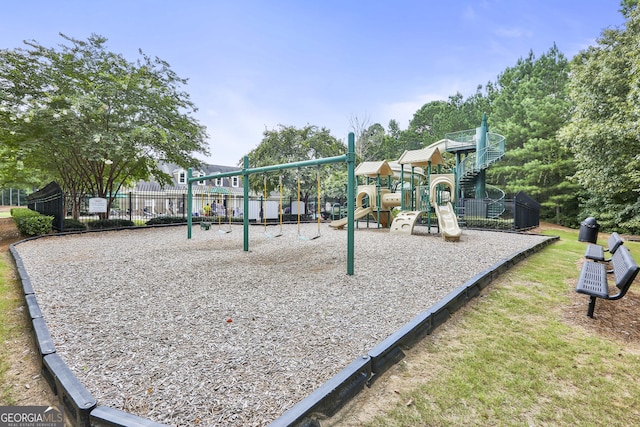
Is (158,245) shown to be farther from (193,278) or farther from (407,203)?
(407,203)

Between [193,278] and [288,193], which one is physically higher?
[288,193]

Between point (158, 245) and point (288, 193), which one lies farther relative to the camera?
point (288, 193)

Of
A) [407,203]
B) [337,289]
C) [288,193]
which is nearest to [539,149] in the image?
[407,203]

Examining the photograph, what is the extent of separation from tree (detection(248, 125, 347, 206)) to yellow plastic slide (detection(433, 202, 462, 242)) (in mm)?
11657

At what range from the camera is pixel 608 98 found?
15.3 meters

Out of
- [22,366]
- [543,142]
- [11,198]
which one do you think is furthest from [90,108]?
[11,198]

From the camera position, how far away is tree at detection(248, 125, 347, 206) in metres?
21.7

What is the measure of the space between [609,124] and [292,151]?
679 inches

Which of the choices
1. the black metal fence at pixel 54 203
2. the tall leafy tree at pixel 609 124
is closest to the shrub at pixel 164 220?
the black metal fence at pixel 54 203

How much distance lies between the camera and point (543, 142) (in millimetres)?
22438

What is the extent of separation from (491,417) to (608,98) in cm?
2011

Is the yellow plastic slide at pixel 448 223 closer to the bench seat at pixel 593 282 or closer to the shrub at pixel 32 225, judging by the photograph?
the bench seat at pixel 593 282

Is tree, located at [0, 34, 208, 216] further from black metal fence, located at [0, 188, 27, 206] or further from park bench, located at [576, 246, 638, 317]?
black metal fence, located at [0, 188, 27, 206]

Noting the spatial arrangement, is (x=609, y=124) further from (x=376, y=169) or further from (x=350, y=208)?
(x=350, y=208)
